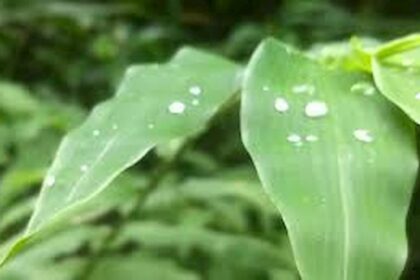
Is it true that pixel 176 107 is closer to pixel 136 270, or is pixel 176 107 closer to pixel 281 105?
pixel 281 105

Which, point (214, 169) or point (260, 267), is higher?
point (260, 267)

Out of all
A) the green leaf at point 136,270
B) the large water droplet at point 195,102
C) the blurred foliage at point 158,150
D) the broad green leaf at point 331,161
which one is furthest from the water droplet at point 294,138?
the green leaf at point 136,270

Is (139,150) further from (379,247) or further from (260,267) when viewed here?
(260,267)

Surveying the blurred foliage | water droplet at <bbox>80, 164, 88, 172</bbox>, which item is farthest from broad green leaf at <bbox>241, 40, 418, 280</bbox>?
the blurred foliage

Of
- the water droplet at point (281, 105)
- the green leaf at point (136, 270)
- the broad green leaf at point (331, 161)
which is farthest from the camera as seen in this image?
the green leaf at point (136, 270)

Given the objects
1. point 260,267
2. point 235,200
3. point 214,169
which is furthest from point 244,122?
point 214,169

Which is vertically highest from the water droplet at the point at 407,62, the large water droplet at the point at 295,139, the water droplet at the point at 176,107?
the large water droplet at the point at 295,139

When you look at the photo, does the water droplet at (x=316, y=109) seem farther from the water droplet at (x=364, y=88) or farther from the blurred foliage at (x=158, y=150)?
the blurred foliage at (x=158, y=150)
